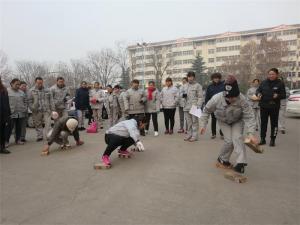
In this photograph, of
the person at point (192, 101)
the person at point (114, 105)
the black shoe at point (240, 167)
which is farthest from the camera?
the person at point (114, 105)

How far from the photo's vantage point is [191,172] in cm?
511

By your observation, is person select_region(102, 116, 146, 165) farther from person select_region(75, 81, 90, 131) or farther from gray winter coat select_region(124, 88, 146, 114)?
person select_region(75, 81, 90, 131)

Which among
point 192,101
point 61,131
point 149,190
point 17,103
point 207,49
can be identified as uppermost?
point 207,49

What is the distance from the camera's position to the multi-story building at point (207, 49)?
225 ft

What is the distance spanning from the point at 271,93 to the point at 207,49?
77626 millimetres

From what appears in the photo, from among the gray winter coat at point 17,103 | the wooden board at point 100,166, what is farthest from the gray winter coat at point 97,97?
the wooden board at point 100,166

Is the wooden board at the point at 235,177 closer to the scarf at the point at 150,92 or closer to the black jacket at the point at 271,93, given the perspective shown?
the black jacket at the point at 271,93

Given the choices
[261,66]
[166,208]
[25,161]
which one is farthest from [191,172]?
[261,66]

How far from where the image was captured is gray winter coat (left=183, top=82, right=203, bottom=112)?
26.6ft

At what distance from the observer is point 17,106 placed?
8234 mm

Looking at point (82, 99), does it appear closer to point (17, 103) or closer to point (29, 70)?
point (17, 103)

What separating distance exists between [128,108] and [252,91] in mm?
4596

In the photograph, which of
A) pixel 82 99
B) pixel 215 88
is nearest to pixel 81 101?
pixel 82 99

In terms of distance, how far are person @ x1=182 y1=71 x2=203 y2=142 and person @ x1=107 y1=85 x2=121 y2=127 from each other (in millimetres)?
3269
